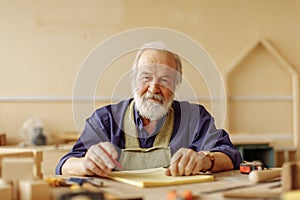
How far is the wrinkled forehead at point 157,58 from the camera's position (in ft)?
5.47

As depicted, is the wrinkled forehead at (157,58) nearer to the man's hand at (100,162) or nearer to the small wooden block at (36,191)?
the man's hand at (100,162)

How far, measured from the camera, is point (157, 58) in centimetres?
168

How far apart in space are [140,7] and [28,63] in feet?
2.70

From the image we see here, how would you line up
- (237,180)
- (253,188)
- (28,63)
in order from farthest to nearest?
(28,63), (237,180), (253,188)

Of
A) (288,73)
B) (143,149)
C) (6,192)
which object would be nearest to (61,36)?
(288,73)

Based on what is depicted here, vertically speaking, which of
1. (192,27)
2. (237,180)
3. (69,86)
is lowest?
(237,180)

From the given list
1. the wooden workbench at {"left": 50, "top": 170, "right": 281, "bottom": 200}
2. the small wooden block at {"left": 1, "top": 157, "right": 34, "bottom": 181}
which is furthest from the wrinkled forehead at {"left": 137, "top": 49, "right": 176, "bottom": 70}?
Result: the small wooden block at {"left": 1, "top": 157, "right": 34, "bottom": 181}

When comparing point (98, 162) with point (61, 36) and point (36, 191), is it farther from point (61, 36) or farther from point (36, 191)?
point (61, 36)

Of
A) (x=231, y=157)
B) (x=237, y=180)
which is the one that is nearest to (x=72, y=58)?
(x=231, y=157)

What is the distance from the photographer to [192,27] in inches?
133

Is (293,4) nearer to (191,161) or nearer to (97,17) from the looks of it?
(97,17)

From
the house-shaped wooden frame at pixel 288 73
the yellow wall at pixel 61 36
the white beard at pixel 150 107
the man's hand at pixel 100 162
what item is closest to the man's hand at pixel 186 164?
the man's hand at pixel 100 162

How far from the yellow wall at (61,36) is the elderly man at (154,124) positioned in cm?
149

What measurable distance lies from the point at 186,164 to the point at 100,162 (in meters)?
0.22
